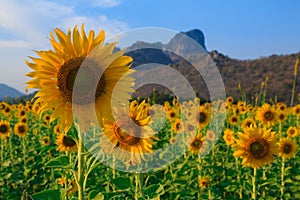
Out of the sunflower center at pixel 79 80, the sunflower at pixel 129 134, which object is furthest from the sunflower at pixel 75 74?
the sunflower at pixel 129 134

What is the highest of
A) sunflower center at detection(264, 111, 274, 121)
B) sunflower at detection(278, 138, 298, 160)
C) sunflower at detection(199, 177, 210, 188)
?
sunflower center at detection(264, 111, 274, 121)

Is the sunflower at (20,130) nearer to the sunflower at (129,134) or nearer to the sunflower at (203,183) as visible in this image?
the sunflower at (203,183)

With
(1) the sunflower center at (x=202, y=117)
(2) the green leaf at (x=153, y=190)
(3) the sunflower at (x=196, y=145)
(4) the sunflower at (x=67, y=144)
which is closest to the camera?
(2) the green leaf at (x=153, y=190)

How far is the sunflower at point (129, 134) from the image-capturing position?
2469 mm

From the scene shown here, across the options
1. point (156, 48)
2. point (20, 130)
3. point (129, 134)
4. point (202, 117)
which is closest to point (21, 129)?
point (20, 130)

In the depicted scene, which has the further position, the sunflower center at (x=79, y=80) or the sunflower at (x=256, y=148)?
the sunflower at (x=256, y=148)

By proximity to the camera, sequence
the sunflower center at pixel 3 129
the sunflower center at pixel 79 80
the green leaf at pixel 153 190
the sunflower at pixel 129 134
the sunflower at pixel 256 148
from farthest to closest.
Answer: the sunflower center at pixel 3 129, the sunflower at pixel 256 148, the green leaf at pixel 153 190, the sunflower at pixel 129 134, the sunflower center at pixel 79 80

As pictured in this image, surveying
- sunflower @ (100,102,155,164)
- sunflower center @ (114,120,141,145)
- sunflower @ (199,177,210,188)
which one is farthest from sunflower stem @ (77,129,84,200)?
sunflower @ (199,177,210,188)

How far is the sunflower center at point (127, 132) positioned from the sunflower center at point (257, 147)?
190 cm

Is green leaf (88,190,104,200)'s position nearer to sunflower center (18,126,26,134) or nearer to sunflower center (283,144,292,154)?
sunflower center (283,144,292,154)

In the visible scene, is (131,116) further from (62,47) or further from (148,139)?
(62,47)

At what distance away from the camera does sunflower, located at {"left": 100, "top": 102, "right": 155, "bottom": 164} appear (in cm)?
247

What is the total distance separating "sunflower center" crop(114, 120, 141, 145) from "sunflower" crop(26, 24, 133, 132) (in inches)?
31.7

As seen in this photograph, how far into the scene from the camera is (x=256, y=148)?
166 inches
